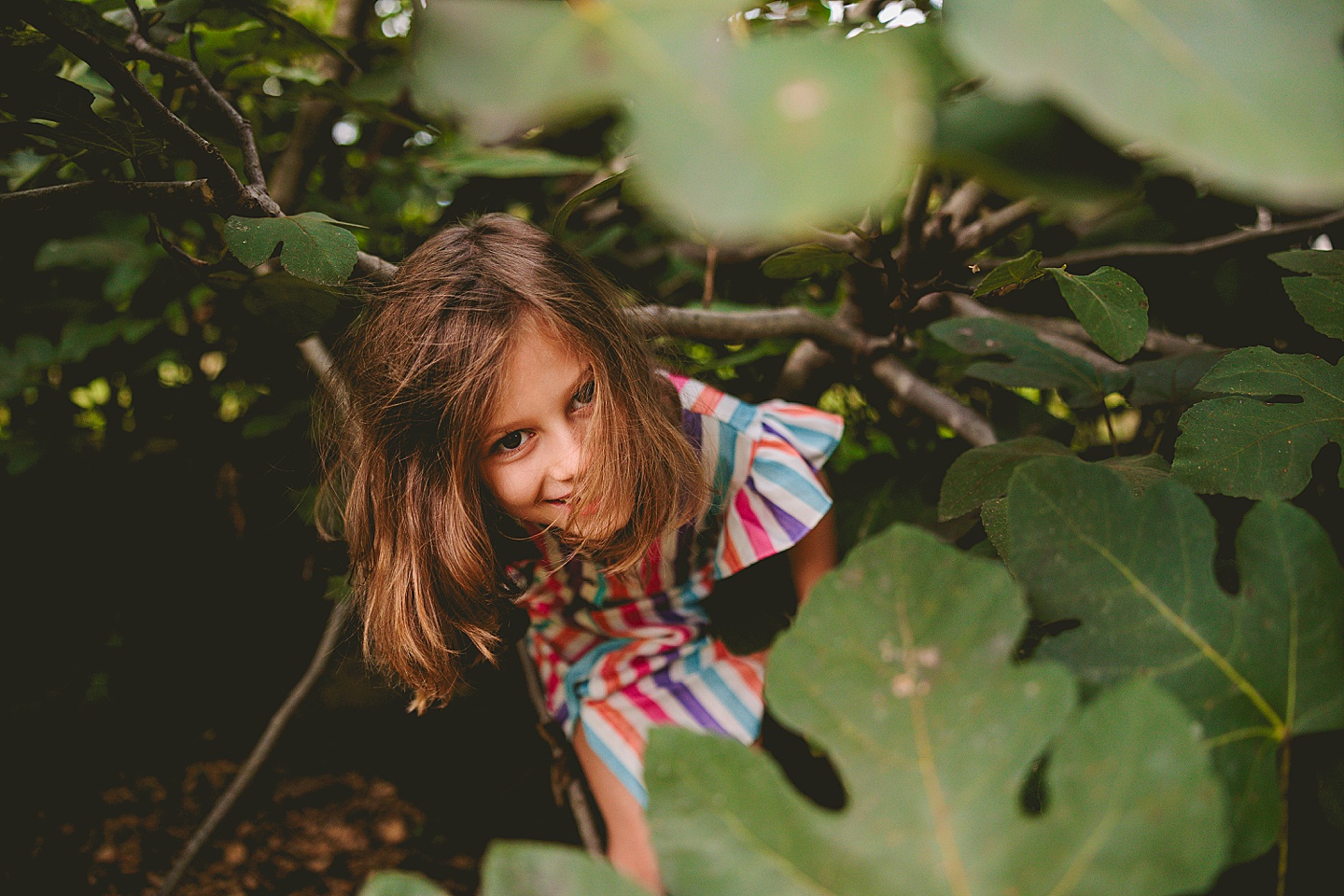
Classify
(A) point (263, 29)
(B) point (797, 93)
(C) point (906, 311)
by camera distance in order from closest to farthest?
(B) point (797, 93), (C) point (906, 311), (A) point (263, 29)

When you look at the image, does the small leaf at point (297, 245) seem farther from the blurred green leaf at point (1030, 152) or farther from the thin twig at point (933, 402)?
the thin twig at point (933, 402)

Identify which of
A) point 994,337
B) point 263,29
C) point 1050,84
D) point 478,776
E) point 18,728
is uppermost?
point 263,29

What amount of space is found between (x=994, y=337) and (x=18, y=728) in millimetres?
1718

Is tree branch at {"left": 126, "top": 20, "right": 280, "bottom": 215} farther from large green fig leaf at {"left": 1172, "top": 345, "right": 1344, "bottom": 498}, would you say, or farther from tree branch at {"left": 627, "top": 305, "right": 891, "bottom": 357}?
large green fig leaf at {"left": 1172, "top": 345, "right": 1344, "bottom": 498}

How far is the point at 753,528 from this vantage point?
1126mm

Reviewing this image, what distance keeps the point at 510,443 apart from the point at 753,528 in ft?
1.27

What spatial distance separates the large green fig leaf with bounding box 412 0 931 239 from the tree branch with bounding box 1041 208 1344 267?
39.6 inches

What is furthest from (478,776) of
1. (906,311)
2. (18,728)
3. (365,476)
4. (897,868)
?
(897,868)

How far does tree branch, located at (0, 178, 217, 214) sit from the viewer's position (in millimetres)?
699

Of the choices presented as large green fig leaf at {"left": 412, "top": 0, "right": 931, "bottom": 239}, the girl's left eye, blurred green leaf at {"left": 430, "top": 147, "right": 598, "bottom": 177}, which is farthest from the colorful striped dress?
large green fig leaf at {"left": 412, "top": 0, "right": 931, "bottom": 239}

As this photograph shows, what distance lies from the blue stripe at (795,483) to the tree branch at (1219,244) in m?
0.49

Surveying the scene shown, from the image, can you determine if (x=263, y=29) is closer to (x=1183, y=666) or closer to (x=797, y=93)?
(x=797, y=93)

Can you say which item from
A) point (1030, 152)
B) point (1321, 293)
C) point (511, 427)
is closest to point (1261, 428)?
point (1321, 293)

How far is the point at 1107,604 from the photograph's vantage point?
41 centimetres
